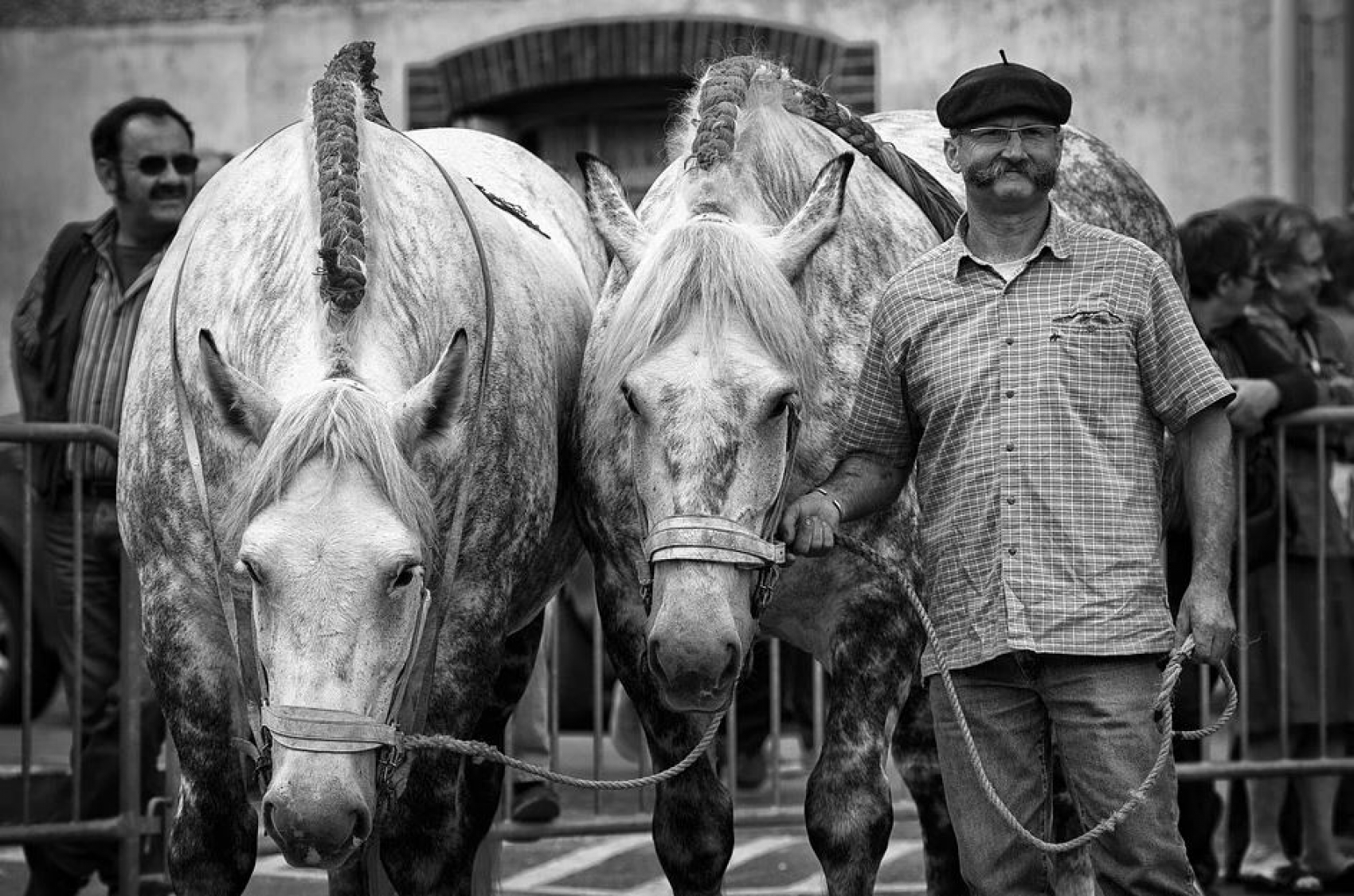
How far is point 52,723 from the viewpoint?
11047 mm

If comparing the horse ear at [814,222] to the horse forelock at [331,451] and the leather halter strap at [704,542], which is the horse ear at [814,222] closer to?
the leather halter strap at [704,542]

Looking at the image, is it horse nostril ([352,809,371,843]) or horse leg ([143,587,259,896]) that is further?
horse leg ([143,587,259,896])

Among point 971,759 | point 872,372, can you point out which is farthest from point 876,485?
point 971,759

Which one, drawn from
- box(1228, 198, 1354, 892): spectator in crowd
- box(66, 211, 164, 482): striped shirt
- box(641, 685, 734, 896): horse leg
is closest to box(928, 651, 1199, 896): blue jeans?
box(641, 685, 734, 896): horse leg

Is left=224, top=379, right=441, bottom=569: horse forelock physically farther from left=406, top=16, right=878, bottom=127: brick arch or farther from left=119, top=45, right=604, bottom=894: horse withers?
left=406, top=16, right=878, bottom=127: brick arch

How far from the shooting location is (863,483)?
492 centimetres

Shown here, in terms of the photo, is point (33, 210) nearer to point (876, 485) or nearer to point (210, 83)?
point (210, 83)

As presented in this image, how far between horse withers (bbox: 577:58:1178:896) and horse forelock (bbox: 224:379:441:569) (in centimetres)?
57

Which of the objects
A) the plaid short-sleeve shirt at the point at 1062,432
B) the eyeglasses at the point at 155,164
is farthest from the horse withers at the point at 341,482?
the eyeglasses at the point at 155,164

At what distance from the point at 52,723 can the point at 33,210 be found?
10.7ft

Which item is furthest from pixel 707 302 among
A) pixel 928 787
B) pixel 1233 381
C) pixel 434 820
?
pixel 1233 381

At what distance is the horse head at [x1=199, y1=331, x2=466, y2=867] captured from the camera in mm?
4078

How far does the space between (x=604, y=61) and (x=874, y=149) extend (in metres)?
6.37

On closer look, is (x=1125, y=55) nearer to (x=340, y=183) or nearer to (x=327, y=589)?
(x=340, y=183)
